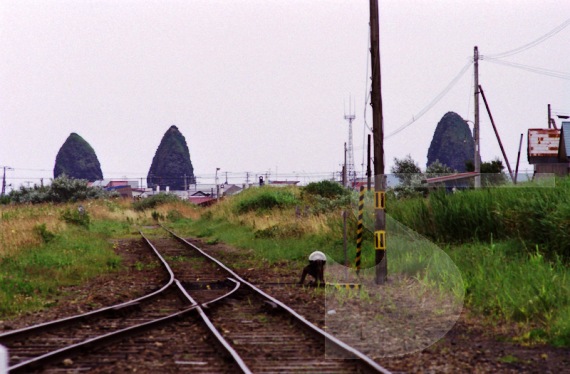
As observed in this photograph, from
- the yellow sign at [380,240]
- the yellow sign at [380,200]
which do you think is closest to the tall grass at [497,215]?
the yellow sign at [380,240]

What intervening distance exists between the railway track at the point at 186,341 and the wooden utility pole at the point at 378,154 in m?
3.02

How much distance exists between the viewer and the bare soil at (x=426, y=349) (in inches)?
297

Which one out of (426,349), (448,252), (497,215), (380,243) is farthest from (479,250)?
(426,349)

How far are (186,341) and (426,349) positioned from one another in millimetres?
2937

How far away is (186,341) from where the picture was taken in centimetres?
879

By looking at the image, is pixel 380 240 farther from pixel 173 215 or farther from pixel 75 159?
pixel 75 159

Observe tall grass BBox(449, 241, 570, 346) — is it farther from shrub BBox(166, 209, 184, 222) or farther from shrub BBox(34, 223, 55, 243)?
shrub BBox(166, 209, 184, 222)

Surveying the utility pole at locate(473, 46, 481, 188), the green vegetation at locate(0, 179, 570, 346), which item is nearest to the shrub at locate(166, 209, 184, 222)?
the utility pole at locate(473, 46, 481, 188)

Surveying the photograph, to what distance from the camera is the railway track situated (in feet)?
24.2

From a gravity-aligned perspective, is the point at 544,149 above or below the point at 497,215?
above

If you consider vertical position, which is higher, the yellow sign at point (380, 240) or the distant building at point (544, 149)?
the distant building at point (544, 149)

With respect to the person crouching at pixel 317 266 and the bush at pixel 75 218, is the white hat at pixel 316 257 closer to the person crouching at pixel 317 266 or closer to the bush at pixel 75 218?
the person crouching at pixel 317 266

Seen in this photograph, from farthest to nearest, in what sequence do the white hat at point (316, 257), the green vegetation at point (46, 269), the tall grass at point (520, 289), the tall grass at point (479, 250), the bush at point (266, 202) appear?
the bush at point (266, 202)
the white hat at point (316, 257)
the green vegetation at point (46, 269)
the tall grass at point (479, 250)
the tall grass at point (520, 289)

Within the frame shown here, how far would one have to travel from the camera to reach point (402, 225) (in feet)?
62.5
